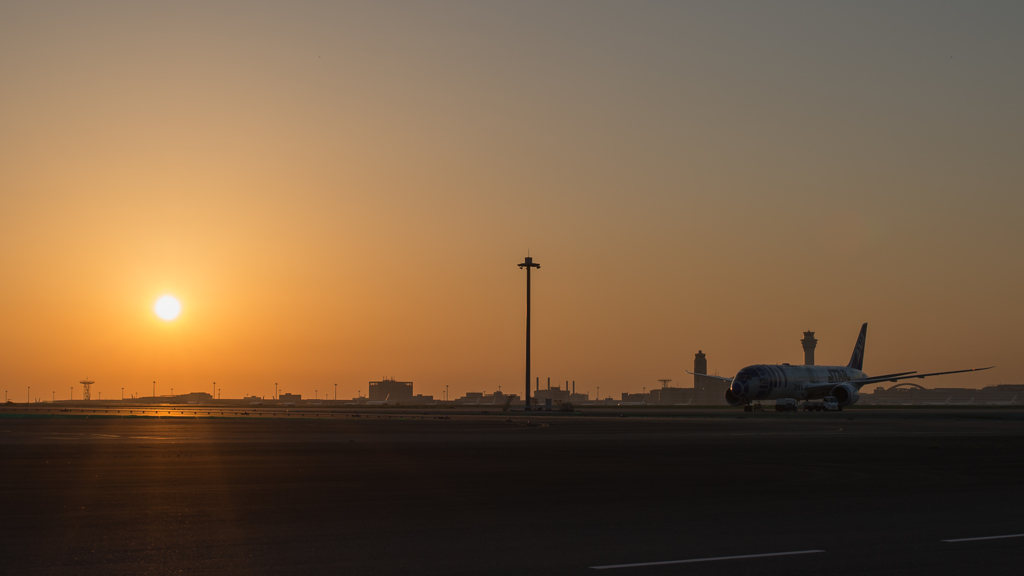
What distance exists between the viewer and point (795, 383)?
306ft

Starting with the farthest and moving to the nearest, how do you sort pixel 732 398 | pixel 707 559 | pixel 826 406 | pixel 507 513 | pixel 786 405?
1. pixel 826 406
2. pixel 732 398
3. pixel 786 405
4. pixel 507 513
5. pixel 707 559

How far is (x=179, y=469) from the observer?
70.1ft

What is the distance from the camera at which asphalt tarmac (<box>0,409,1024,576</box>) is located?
34.0ft

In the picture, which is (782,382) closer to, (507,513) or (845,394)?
(845,394)

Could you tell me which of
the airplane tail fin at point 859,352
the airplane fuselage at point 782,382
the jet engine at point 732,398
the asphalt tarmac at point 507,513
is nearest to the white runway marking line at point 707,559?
the asphalt tarmac at point 507,513

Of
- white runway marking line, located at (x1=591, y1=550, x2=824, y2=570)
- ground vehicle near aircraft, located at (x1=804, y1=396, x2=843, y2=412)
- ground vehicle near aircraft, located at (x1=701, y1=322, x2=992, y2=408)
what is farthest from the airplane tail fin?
white runway marking line, located at (x1=591, y1=550, x2=824, y2=570)

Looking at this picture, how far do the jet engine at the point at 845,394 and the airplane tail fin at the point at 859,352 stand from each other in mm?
17682

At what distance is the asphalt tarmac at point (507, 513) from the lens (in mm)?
10359

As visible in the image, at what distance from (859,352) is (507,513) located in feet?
347

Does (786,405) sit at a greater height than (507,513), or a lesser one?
lesser

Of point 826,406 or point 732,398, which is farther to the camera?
point 826,406

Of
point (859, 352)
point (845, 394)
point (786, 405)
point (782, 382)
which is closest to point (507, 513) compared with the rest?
point (786, 405)

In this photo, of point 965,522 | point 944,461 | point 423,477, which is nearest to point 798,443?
point 944,461

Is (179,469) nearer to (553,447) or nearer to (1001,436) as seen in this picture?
(553,447)
